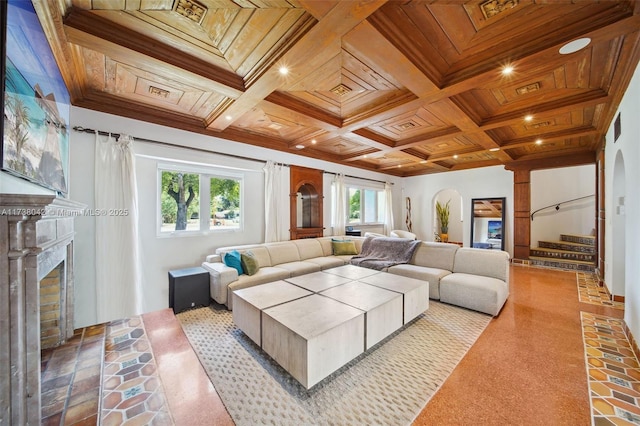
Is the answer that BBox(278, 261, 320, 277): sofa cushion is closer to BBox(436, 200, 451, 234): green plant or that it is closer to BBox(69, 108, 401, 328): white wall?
BBox(69, 108, 401, 328): white wall

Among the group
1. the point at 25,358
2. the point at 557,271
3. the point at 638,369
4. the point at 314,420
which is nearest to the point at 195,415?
the point at 314,420

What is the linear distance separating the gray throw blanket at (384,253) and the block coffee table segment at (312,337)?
2.07m

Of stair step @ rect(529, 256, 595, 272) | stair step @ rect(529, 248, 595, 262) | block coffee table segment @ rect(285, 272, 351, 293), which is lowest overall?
stair step @ rect(529, 256, 595, 272)

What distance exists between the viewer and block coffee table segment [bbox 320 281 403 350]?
7.05ft

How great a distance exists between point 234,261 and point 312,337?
2098 mm

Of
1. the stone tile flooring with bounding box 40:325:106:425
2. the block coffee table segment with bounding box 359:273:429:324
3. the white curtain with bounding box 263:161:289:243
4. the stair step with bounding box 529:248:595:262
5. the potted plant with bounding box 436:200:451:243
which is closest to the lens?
the stone tile flooring with bounding box 40:325:106:425

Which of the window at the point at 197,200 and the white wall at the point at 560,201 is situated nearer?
the window at the point at 197,200

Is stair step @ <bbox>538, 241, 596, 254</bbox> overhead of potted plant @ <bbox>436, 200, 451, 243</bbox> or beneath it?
beneath

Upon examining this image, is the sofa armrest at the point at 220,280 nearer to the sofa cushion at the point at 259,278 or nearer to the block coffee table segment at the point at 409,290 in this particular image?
the sofa cushion at the point at 259,278

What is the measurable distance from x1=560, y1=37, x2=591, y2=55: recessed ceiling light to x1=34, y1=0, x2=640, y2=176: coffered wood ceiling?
40 mm

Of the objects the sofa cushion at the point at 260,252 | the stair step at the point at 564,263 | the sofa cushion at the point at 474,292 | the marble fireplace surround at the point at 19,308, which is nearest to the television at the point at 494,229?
the stair step at the point at 564,263

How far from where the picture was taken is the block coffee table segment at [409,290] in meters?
2.61

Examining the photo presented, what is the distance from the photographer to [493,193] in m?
6.37

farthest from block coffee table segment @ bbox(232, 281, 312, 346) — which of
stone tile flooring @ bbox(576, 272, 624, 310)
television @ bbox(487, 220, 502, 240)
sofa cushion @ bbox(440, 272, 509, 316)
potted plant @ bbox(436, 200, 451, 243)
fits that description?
potted plant @ bbox(436, 200, 451, 243)
